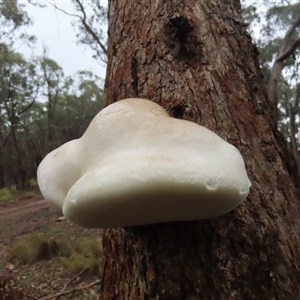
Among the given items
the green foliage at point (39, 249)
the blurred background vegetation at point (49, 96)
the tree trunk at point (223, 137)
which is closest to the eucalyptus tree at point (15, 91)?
the blurred background vegetation at point (49, 96)

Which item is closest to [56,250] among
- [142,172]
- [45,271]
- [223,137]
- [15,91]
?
[45,271]

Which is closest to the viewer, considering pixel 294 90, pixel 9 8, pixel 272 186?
pixel 272 186

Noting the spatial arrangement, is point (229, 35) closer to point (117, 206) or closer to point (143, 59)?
point (143, 59)

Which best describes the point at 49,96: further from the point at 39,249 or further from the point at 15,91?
the point at 39,249

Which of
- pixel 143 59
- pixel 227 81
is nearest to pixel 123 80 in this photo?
pixel 143 59

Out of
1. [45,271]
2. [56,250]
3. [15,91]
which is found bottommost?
[45,271]

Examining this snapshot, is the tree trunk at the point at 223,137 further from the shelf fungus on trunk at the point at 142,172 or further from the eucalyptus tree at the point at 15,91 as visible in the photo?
the eucalyptus tree at the point at 15,91

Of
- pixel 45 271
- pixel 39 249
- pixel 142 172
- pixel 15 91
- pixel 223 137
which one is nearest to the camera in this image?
pixel 142 172
